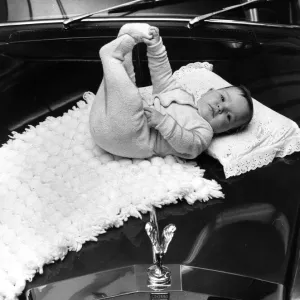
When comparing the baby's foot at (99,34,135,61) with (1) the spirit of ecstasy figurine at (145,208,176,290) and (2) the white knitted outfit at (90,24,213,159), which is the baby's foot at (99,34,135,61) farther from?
(1) the spirit of ecstasy figurine at (145,208,176,290)

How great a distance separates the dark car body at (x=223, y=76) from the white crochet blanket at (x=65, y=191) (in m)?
0.03

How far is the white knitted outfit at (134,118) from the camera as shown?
148cm

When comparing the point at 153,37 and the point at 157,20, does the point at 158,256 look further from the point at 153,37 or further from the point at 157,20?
the point at 157,20

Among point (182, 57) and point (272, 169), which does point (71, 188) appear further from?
point (182, 57)

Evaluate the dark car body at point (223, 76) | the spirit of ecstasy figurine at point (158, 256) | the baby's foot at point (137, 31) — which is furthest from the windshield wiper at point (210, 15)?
the spirit of ecstasy figurine at point (158, 256)

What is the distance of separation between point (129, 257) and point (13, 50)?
930mm

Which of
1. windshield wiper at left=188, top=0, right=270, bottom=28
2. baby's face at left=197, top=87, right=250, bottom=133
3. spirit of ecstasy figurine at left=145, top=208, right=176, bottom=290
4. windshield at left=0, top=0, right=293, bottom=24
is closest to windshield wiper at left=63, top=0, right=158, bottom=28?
windshield at left=0, top=0, right=293, bottom=24

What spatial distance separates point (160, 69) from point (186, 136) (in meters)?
0.23

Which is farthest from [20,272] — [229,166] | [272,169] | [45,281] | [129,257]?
[272,169]

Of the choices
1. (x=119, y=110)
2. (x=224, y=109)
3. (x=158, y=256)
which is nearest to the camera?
(x=158, y=256)

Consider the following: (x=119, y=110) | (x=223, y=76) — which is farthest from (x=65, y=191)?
(x=223, y=76)

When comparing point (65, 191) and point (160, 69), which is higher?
point (160, 69)

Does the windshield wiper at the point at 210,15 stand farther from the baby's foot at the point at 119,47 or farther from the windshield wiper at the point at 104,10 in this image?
the baby's foot at the point at 119,47

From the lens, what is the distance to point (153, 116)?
1504mm
